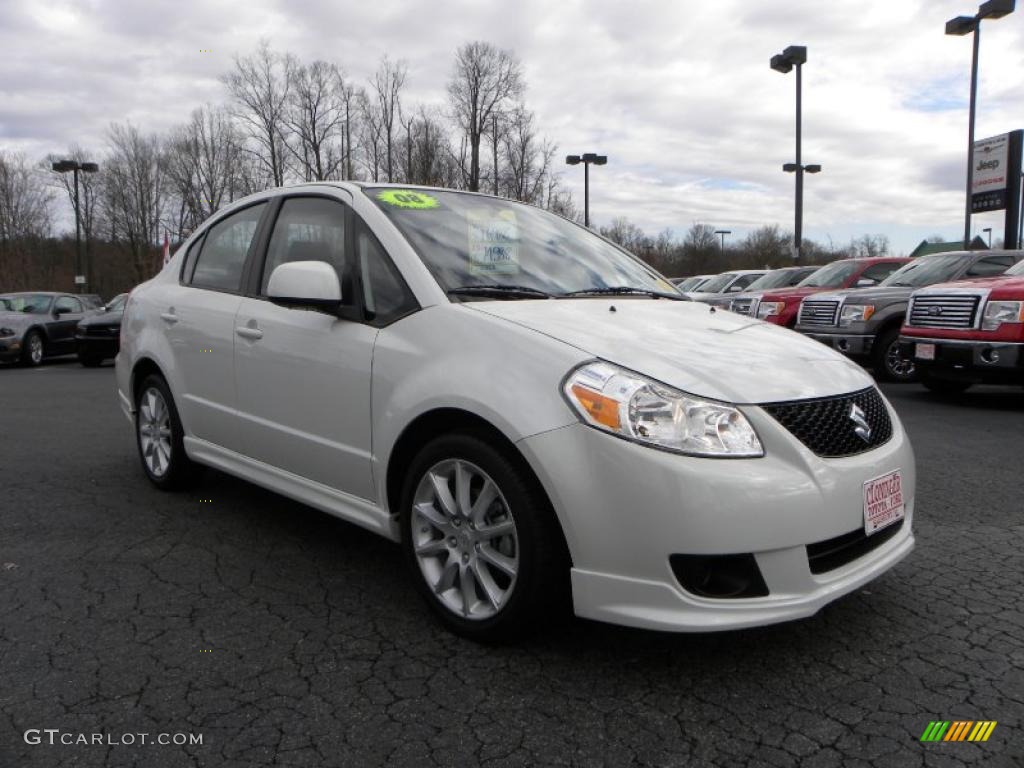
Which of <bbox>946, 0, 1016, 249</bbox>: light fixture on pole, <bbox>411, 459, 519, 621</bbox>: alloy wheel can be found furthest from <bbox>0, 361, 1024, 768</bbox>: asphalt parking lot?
<bbox>946, 0, 1016, 249</bbox>: light fixture on pole

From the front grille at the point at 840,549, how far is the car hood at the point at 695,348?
0.45 meters

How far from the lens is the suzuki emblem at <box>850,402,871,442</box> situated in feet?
8.76

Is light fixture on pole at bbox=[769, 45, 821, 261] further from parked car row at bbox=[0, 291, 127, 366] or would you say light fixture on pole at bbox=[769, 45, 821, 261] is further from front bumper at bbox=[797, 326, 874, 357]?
parked car row at bbox=[0, 291, 127, 366]

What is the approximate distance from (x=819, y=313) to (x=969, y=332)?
10.1 ft

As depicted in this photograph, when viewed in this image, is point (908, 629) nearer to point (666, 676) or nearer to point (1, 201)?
point (666, 676)

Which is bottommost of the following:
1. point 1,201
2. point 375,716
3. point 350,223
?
point 375,716

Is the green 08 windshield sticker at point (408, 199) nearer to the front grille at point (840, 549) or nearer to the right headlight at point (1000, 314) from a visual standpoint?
the front grille at point (840, 549)

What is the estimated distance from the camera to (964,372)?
26.2 feet

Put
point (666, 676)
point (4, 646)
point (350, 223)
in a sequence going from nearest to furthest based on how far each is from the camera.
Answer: point (666, 676) → point (4, 646) → point (350, 223)

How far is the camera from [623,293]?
138 inches

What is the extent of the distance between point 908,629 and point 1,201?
57.8 m

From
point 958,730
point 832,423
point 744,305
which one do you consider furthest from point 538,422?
point 744,305

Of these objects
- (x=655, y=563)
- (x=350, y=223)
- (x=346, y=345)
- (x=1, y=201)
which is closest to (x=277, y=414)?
(x=346, y=345)

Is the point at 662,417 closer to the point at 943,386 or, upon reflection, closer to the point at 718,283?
the point at 943,386
